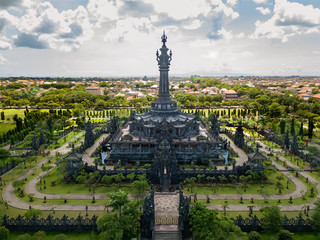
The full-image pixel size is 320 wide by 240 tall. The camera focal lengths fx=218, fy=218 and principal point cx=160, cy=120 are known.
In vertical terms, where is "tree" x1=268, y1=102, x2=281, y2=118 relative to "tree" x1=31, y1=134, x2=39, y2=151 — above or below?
above

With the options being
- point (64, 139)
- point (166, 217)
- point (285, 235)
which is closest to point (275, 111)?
point (285, 235)

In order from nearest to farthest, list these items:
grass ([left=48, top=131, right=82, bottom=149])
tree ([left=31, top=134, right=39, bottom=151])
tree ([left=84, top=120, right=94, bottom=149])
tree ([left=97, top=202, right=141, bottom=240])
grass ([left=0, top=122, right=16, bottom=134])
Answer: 1. tree ([left=97, top=202, right=141, bottom=240])
2. tree ([left=31, top=134, right=39, bottom=151])
3. tree ([left=84, top=120, right=94, bottom=149])
4. grass ([left=48, top=131, right=82, bottom=149])
5. grass ([left=0, top=122, right=16, bottom=134])

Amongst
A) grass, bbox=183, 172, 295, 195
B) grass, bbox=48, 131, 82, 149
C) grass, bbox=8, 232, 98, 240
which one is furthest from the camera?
grass, bbox=48, 131, 82, 149

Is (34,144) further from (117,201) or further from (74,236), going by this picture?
(117,201)

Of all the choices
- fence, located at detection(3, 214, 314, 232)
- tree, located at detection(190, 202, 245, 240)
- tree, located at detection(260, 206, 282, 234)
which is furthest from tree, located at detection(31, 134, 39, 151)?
tree, located at detection(260, 206, 282, 234)

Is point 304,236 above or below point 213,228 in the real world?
below

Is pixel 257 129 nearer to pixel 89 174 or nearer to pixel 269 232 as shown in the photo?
pixel 269 232

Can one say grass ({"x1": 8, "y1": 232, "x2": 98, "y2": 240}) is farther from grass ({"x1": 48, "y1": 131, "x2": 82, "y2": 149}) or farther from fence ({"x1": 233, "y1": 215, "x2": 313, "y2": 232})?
grass ({"x1": 48, "y1": 131, "x2": 82, "y2": 149})

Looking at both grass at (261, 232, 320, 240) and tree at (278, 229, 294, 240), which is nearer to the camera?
tree at (278, 229, 294, 240)
